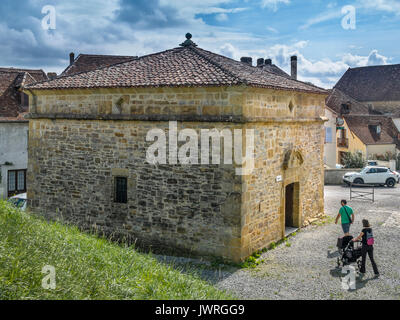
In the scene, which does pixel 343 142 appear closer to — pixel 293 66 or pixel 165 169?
pixel 293 66

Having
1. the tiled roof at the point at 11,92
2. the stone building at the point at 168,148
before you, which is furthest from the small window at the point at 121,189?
the tiled roof at the point at 11,92

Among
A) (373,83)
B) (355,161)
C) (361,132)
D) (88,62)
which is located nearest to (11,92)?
(88,62)

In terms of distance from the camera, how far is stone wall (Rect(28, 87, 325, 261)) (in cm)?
1179

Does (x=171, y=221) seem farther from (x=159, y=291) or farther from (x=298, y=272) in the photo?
(x=159, y=291)

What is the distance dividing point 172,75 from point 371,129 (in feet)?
98.0

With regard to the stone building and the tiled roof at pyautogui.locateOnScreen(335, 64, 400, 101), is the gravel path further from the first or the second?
the tiled roof at pyautogui.locateOnScreen(335, 64, 400, 101)

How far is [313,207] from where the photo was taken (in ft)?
55.2

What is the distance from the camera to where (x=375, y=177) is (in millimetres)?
26734

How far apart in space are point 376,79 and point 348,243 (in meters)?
42.9

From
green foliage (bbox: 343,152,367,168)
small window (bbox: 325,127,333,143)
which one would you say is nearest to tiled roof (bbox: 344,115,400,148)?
small window (bbox: 325,127,333,143)

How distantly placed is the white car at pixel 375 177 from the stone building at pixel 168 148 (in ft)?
40.3

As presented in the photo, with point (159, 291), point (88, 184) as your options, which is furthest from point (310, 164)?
point (159, 291)

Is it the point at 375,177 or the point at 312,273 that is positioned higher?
the point at 375,177

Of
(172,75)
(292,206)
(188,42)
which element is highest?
(188,42)
